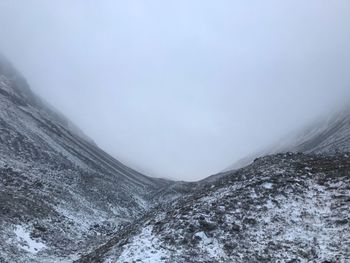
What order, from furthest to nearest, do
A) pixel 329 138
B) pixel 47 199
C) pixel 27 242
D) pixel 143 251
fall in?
1. pixel 329 138
2. pixel 47 199
3. pixel 27 242
4. pixel 143 251

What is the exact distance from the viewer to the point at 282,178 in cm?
2339

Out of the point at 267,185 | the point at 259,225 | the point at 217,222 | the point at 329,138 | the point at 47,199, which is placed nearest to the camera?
the point at 259,225

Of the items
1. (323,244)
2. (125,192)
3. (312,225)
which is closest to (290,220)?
(312,225)

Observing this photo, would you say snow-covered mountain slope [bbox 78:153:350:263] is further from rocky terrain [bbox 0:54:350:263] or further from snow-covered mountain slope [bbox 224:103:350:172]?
snow-covered mountain slope [bbox 224:103:350:172]

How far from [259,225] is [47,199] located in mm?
22766

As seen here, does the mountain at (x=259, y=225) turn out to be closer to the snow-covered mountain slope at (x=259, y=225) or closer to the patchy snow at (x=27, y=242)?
the snow-covered mountain slope at (x=259, y=225)

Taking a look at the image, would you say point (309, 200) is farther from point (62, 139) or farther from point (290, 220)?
point (62, 139)

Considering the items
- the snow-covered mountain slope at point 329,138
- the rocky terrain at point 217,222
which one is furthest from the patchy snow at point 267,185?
the snow-covered mountain slope at point 329,138

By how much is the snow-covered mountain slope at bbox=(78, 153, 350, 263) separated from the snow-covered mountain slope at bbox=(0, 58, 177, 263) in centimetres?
789

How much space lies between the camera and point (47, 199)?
3781 centimetres

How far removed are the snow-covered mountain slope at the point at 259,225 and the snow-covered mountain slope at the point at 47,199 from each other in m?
7.89

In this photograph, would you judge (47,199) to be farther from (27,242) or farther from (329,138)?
(329,138)

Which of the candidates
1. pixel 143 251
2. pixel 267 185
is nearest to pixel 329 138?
pixel 267 185

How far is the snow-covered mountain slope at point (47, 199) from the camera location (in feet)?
90.8
